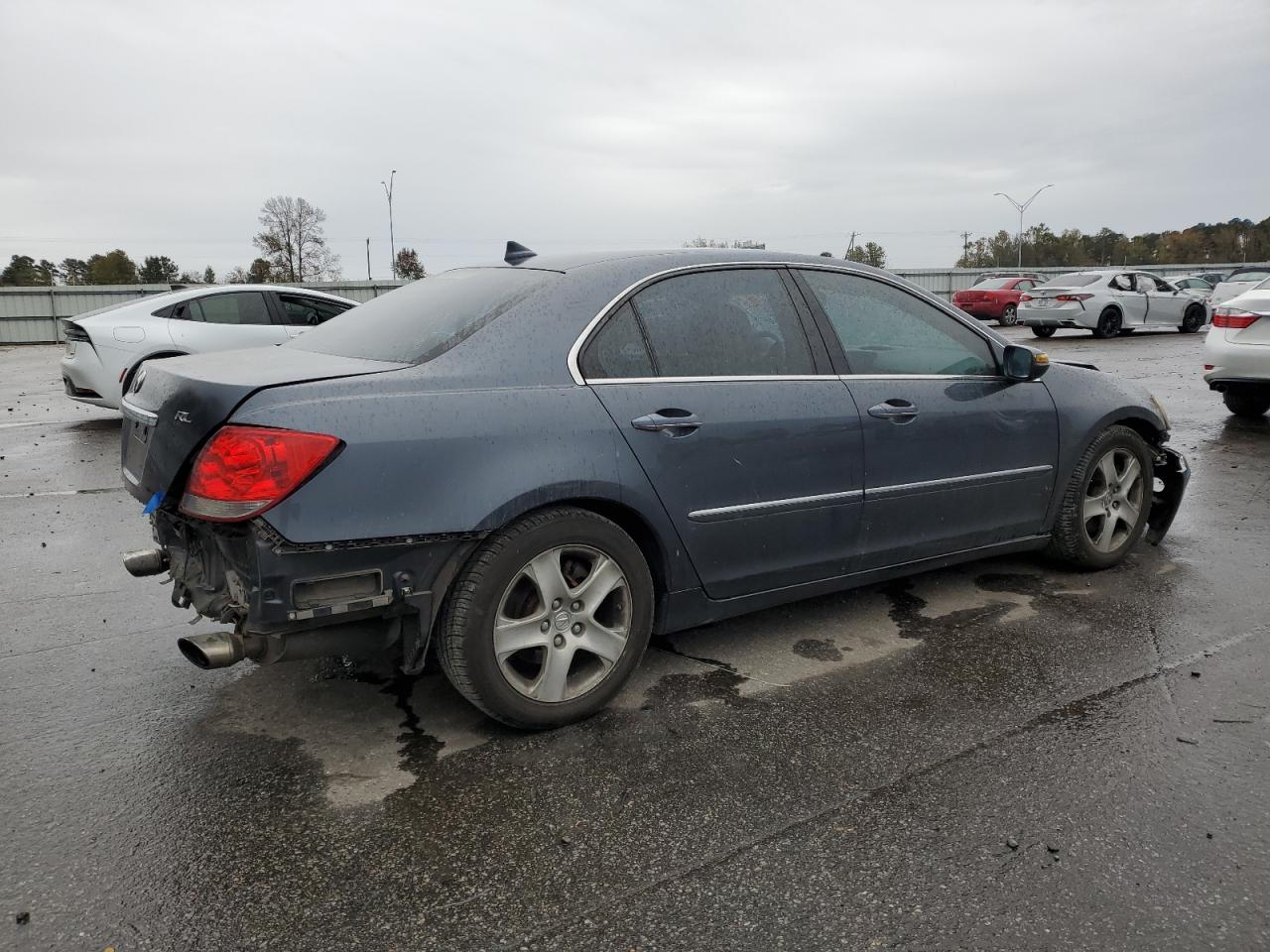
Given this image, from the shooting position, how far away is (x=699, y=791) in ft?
9.45

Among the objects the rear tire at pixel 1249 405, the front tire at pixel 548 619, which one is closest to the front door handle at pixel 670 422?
the front tire at pixel 548 619

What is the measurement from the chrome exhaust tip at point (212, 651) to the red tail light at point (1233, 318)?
9156mm

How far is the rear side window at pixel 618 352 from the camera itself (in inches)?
133

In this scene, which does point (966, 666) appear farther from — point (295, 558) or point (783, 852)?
point (295, 558)

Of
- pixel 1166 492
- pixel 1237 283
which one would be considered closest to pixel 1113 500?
pixel 1166 492

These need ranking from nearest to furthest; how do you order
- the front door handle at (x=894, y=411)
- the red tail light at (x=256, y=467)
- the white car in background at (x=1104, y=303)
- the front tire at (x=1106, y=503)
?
the red tail light at (x=256, y=467), the front door handle at (x=894, y=411), the front tire at (x=1106, y=503), the white car in background at (x=1104, y=303)

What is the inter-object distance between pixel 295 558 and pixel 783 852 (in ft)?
5.09

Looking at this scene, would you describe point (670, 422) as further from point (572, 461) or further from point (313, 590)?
point (313, 590)

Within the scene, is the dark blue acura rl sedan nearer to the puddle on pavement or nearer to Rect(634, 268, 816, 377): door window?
Rect(634, 268, 816, 377): door window

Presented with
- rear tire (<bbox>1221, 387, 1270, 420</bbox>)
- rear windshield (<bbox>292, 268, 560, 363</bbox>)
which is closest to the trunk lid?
rear windshield (<bbox>292, 268, 560, 363</bbox>)

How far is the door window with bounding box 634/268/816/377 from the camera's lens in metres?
3.57

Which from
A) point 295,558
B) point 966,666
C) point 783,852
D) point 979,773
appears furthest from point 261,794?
point 966,666

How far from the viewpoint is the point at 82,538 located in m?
5.86

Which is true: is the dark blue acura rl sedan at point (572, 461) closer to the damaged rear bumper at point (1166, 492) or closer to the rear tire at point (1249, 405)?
the damaged rear bumper at point (1166, 492)
